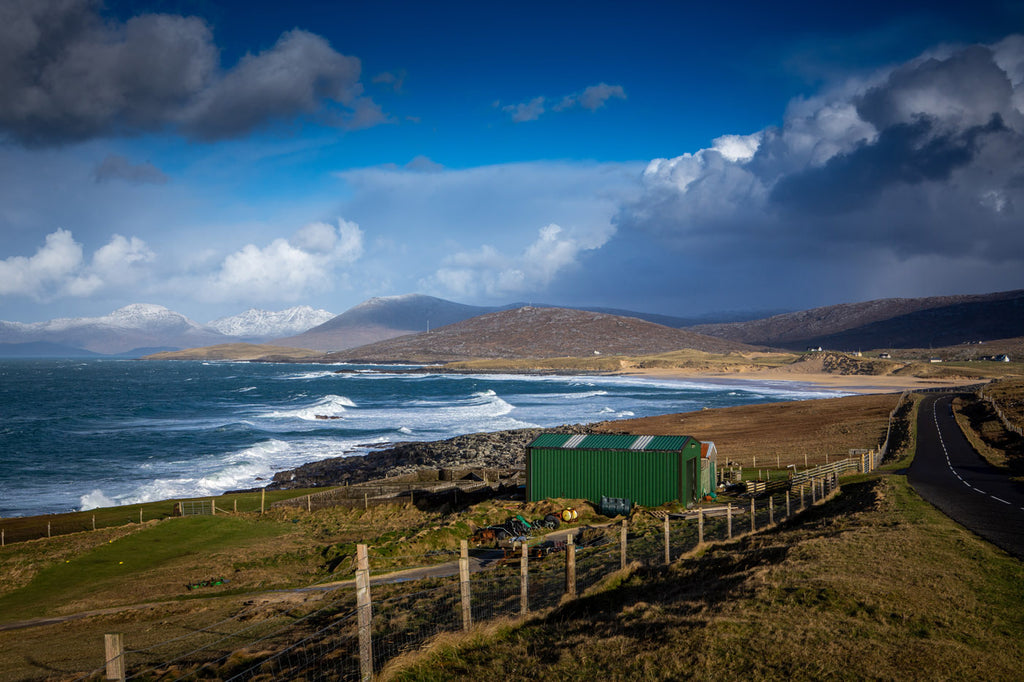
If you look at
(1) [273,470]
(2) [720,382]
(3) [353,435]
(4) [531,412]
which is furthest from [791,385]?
(1) [273,470]

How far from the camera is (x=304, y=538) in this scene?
27.0 metres

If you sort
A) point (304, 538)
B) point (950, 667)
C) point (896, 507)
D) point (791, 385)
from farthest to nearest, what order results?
1. point (791, 385)
2. point (304, 538)
3. point (896, 507)
4. point (950, 667)

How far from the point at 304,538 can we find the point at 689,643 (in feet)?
69.8

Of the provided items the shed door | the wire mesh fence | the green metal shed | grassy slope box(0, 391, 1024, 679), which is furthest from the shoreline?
grassy slope box(0, 391, 1024, 679)

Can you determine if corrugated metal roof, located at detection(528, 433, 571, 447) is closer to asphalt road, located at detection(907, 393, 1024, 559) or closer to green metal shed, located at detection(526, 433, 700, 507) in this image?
green metal shed, located at detection(526, 433, 700, 507)

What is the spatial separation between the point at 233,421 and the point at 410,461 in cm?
3911

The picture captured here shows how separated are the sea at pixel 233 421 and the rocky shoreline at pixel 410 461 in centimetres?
295

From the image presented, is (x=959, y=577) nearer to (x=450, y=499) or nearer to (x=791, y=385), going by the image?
(x=450, y=499)

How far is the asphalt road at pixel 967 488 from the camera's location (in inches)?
708

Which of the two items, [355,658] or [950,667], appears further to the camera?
[355,658]

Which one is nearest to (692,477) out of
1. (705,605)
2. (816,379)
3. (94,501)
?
(705,605)

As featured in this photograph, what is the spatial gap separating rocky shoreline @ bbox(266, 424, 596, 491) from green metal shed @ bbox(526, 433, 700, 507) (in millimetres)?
16706

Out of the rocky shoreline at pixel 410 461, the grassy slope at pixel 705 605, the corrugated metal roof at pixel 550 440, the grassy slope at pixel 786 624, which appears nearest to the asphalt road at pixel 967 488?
the grassy slope at pixel 705 605

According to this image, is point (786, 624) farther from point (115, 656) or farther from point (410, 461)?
point (410, 461)
